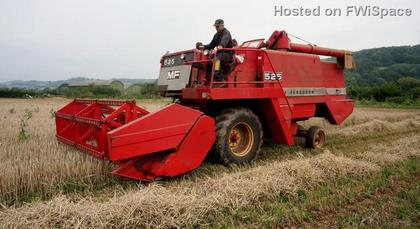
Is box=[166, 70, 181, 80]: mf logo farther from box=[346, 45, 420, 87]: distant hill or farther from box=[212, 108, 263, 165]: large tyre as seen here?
box=[346, 45, 420, 87]: distant hill

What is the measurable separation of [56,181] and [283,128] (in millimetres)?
3859

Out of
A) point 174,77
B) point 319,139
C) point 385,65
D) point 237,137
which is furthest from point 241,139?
point 385,65

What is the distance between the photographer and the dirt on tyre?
732 cm

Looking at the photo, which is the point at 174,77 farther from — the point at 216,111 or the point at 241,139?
the point at 241,139

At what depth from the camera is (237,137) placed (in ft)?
19.2

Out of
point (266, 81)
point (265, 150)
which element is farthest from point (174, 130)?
point (265, 150)

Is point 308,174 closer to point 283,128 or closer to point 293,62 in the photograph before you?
point 283,128

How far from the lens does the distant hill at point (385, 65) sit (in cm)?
4472

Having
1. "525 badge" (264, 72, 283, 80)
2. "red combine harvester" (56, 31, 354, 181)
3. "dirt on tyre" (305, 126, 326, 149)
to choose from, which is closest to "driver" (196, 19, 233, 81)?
"red combine harvester" (56, 31, 354, 181)

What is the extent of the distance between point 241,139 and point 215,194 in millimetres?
2216

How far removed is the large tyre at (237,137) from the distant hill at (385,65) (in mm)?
39151

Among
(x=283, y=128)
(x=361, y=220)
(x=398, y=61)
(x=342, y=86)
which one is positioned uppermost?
(x=398, y=61)

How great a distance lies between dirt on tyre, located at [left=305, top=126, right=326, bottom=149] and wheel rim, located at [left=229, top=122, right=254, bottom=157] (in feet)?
6.54

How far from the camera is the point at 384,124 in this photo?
10.1 metres
